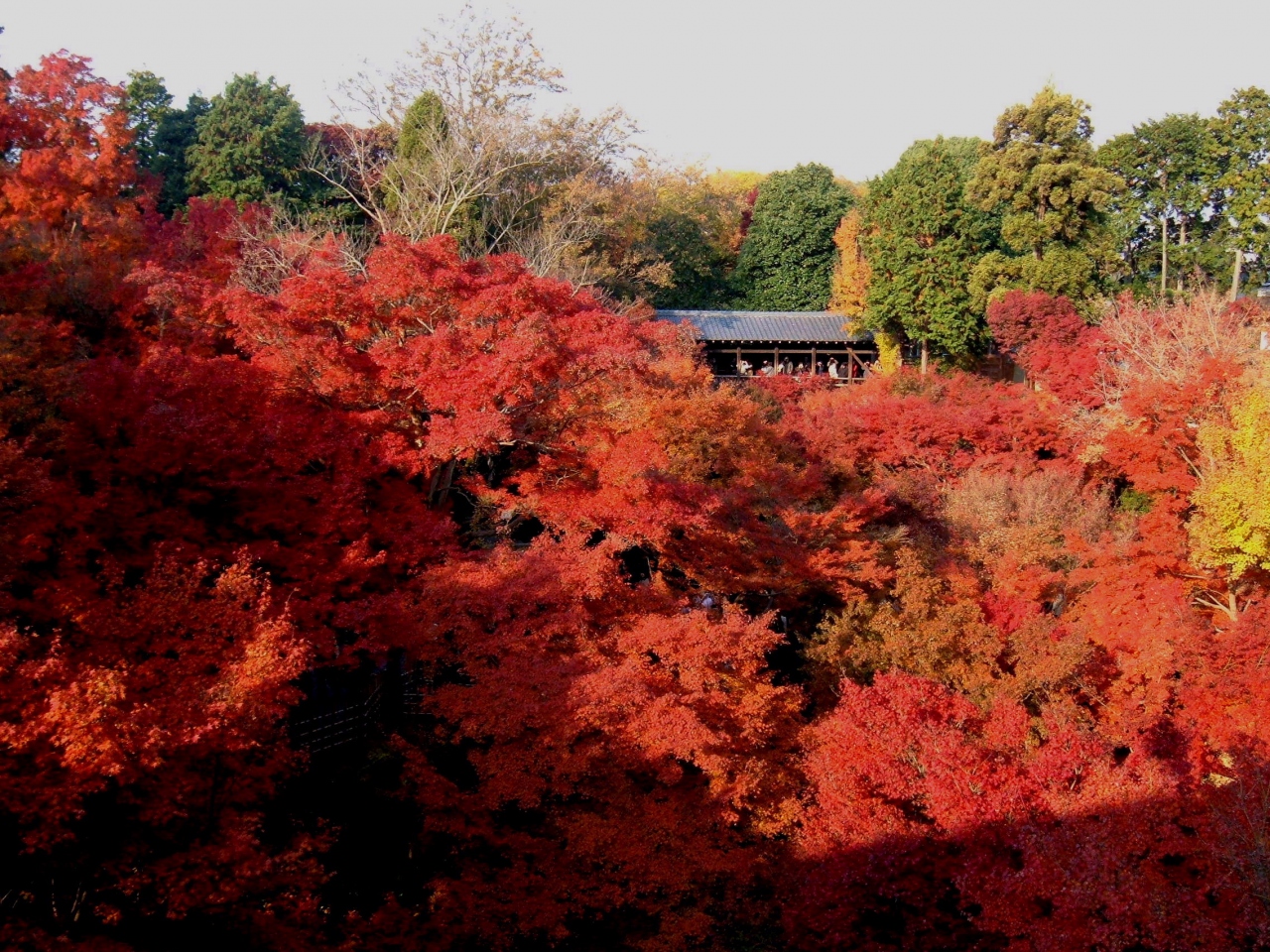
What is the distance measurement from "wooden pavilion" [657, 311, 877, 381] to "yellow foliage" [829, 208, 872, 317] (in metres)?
1.12

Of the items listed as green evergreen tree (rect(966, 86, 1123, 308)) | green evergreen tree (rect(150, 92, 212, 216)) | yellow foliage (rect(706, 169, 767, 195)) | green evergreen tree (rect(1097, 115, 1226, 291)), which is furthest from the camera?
yellow foliage (rect(706, 169, 767, 195))

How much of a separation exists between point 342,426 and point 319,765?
4.47m

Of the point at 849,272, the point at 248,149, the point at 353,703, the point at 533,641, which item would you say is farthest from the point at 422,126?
the point at 533,641

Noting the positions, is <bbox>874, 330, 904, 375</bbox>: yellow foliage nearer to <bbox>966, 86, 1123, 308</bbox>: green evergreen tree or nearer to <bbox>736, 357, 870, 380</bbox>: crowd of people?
<bbox>736, 357, 870, 380</bbox>: crowd of people

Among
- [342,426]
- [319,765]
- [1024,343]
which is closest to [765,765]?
[319,765]

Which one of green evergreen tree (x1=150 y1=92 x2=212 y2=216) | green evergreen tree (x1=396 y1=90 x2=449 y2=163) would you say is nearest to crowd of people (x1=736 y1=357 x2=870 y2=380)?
green evergreen tree (x1=396 y1=90 x2=449 y2=163)

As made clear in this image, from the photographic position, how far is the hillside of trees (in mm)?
10070

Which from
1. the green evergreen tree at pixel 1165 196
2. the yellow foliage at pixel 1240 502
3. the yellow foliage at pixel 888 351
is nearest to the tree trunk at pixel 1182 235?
the green evergreen tree at pixel 1165 196

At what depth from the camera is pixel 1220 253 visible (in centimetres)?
2953

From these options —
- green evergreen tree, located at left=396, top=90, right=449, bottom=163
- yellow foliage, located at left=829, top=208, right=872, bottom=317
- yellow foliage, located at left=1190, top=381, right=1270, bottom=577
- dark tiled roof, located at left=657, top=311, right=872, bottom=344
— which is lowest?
yellow foliage, located at left=1190, top=381, right=1270, bottom=577

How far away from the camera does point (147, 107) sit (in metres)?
33.5

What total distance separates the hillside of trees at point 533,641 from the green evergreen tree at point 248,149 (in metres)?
8.48

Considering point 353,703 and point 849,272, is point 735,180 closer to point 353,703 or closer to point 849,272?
point 849,272

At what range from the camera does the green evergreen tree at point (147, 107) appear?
32.8 metres
